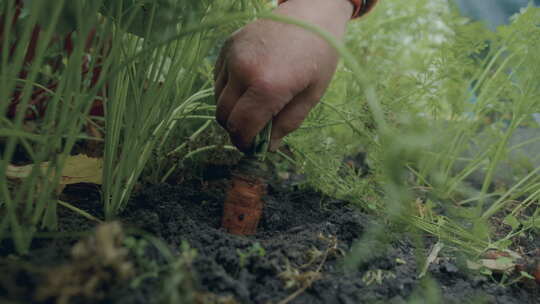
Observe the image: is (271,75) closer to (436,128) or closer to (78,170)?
(436,128)

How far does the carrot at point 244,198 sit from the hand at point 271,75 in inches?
2.1

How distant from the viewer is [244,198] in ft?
2.85

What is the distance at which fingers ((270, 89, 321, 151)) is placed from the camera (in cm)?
86

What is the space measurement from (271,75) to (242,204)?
301 millimetres

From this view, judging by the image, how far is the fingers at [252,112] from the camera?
2.54 feet

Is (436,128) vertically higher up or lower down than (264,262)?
higher up

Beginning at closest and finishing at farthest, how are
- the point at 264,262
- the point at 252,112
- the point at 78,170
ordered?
the point at 264,262 < the point at 252,112 < the point at 78,170

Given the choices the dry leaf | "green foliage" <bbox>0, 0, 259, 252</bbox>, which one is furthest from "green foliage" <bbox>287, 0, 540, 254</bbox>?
the dry leaf

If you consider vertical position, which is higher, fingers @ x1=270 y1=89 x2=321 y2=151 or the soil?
fingers @ x1=270 y1=89 x2=321 y2=151

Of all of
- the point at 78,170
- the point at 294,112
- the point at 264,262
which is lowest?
the point at 264,262

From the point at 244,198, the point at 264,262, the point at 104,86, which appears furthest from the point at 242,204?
the point at 104,86

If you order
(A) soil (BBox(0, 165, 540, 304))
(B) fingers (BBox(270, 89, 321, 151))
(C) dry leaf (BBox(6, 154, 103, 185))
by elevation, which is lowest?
(A) soil (BBox(0, 165, 540, 304))

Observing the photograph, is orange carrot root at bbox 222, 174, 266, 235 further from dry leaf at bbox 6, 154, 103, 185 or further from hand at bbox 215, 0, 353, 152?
dry leaf at bbox 6, 154, 103, 185

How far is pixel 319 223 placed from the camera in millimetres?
974
